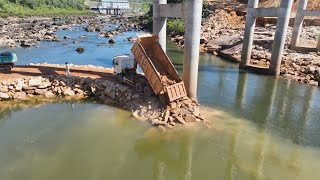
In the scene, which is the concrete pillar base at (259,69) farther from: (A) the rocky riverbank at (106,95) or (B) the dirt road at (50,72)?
(B) the dirt road at (50,72)

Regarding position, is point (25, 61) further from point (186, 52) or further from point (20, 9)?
point (20, 9)

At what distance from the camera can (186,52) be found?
52.0ft

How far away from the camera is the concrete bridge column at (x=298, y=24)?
2911 centimetres

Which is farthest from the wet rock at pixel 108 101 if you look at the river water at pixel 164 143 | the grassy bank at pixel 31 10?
the grassy bank at pixel 31 10

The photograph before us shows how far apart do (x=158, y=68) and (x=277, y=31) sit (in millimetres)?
12756

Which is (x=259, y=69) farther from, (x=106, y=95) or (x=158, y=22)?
(x=106, y=95)

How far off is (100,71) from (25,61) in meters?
11.9

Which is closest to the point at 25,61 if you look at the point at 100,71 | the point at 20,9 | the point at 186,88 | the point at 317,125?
the point at 100,71

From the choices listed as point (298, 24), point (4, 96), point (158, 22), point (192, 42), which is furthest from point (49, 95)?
point (298, 24)

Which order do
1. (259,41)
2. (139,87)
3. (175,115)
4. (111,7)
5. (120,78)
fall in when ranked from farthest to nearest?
(111,7)
(259,41)
(120,78)
(139,87)
(175,115)

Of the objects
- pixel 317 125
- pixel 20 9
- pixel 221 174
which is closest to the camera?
pixel 221 174

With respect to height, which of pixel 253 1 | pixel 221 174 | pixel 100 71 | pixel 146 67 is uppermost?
pixel 253 1

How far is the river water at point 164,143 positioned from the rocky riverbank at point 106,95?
2.34 feet

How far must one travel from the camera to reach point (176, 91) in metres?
15.2
